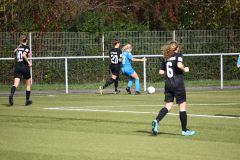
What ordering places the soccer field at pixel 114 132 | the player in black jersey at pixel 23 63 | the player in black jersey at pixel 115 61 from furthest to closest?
the player in black jersey at pixel 115 61 < the player in black jersey at pixel 23 63 < the soccer field at pixel 114 132

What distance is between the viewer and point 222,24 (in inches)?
1592

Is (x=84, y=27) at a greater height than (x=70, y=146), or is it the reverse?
(x=84, y=27)

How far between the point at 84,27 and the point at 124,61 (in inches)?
294

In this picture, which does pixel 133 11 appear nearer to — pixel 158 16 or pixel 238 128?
pixel 158 16

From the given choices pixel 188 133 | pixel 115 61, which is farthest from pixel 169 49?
pixel 115 61

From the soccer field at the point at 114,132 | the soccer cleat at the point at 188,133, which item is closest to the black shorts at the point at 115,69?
the soccer field at the point at 114,132

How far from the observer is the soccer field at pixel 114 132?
1277cm

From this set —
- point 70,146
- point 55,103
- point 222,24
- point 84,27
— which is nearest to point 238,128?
point 70,146

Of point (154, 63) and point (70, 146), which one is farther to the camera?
point (154, 63)

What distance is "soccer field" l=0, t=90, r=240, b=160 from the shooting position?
12766 millimetres

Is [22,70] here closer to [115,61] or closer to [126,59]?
[115,61]

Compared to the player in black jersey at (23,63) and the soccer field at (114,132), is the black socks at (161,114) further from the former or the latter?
the player in black jersey at (23,63)

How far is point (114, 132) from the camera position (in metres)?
16.0

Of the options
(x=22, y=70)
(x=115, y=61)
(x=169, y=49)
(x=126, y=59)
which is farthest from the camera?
(x=126, y=59)
